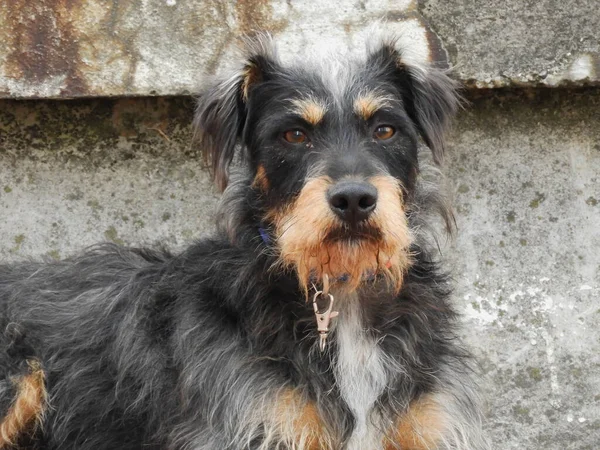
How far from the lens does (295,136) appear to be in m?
3.83

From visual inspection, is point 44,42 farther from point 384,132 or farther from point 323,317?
point 323,317

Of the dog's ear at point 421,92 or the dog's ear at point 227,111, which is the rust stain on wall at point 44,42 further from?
the dog's ear at point 421,92

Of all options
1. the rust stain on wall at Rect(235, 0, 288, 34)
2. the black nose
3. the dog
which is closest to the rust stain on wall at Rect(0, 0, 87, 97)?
the rust stain on wall at Rect(235, 0, 288, 34)

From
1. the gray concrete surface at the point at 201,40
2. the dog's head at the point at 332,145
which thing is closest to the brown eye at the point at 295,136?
the dog's head at the point at 332,145

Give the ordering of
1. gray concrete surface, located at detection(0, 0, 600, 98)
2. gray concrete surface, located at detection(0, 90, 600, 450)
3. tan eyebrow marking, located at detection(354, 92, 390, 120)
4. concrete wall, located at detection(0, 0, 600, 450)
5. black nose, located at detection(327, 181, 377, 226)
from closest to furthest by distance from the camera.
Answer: black nose, located at detection(327, 181, 377, 226)
tan eyebrow marking, located at detection(354, 92, 390, 120)
gray concrete surface, located at detection(0, 0, 600, 98)
concrete wall, located at detection(0, 0, 600, 450)
gray concrete surface, located at detection(0, 90, 600, 450)

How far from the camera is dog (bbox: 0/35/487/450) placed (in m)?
3.69

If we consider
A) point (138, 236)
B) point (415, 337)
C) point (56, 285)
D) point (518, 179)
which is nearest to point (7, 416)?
point (56, 285)

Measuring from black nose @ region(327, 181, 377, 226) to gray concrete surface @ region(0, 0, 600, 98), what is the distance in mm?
1589

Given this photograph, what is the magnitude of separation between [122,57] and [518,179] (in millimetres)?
Answer: 2166

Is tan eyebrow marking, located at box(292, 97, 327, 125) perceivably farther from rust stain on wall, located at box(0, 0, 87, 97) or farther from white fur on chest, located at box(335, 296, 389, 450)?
rust stain on wall, located at box(0, 0, 87, 97)

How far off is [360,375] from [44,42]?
7.77 ft

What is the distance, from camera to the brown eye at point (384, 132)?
12.6 feet

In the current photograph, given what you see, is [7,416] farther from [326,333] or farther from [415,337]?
[415,337]

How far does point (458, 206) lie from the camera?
514 centimetres
